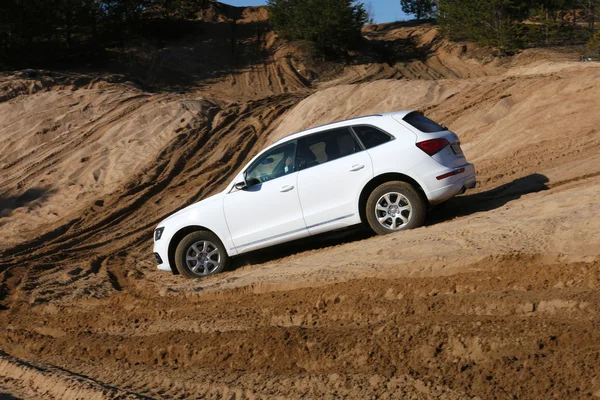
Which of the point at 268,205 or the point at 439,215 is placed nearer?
the point at 268,205

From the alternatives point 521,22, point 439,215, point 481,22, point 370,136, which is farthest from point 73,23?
point 370,136

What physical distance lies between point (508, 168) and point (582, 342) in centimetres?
768

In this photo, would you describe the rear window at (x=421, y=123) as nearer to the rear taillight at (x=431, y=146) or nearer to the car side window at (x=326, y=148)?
the rear taillight at (x=431, y=146)

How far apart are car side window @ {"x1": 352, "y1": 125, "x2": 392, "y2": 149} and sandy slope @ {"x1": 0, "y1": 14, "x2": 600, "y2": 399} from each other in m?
1.25

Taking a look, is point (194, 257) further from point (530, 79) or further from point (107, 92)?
point (107, 92)

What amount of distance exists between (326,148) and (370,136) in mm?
598

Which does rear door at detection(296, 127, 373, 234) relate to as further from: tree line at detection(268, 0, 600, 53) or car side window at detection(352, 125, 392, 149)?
tree line at detection(268, 0, 600, 53)

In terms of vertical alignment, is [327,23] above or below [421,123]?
above

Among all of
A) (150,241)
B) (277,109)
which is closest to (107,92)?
(277,109)

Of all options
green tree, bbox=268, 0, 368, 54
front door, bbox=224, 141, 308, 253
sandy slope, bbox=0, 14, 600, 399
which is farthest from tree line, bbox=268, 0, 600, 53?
front door, bbox=224, 141, 308, 253

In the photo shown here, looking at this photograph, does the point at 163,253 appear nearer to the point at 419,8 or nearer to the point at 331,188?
the point at 331,188

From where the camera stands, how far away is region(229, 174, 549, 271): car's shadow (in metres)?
10.1

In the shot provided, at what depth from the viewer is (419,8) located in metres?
55.0

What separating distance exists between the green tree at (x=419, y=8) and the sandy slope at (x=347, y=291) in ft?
125
